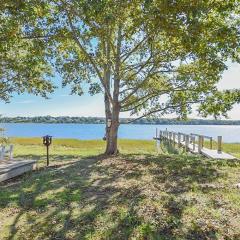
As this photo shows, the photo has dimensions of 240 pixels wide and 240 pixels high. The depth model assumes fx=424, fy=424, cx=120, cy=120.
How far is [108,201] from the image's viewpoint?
1117cm

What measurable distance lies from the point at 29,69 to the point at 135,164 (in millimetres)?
10495

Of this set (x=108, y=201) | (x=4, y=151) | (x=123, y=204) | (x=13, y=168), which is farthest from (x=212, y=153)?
(x=123, y=204)

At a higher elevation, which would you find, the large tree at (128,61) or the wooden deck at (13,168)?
the large tree at (128,61)

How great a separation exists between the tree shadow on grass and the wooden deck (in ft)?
1.23

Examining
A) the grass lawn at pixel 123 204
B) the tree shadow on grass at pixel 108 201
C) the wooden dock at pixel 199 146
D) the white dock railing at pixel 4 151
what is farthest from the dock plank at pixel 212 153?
the white dock railing at pixel 4 151

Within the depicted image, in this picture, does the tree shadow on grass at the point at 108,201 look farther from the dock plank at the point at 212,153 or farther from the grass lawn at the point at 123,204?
the dock plank at the point at 212,153

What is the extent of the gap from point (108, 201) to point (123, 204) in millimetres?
532

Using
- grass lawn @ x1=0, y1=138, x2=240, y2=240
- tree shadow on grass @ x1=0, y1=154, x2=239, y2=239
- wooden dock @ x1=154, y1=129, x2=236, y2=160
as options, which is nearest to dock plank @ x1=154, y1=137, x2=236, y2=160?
wooden dock @ x1=154, y1=129, x2=236, y2=160

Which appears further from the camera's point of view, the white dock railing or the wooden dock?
the wooden dock

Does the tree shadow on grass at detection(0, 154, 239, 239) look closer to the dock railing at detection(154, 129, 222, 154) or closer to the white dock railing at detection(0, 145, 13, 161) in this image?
the white dock railing at detection(0, 145, 13, 161)

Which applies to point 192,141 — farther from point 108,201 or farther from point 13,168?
point 108,201

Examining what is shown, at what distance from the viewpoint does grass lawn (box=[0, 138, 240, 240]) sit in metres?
9.04

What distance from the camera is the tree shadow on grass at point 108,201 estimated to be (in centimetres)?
902

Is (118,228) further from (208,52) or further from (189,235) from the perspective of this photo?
(208,52)
